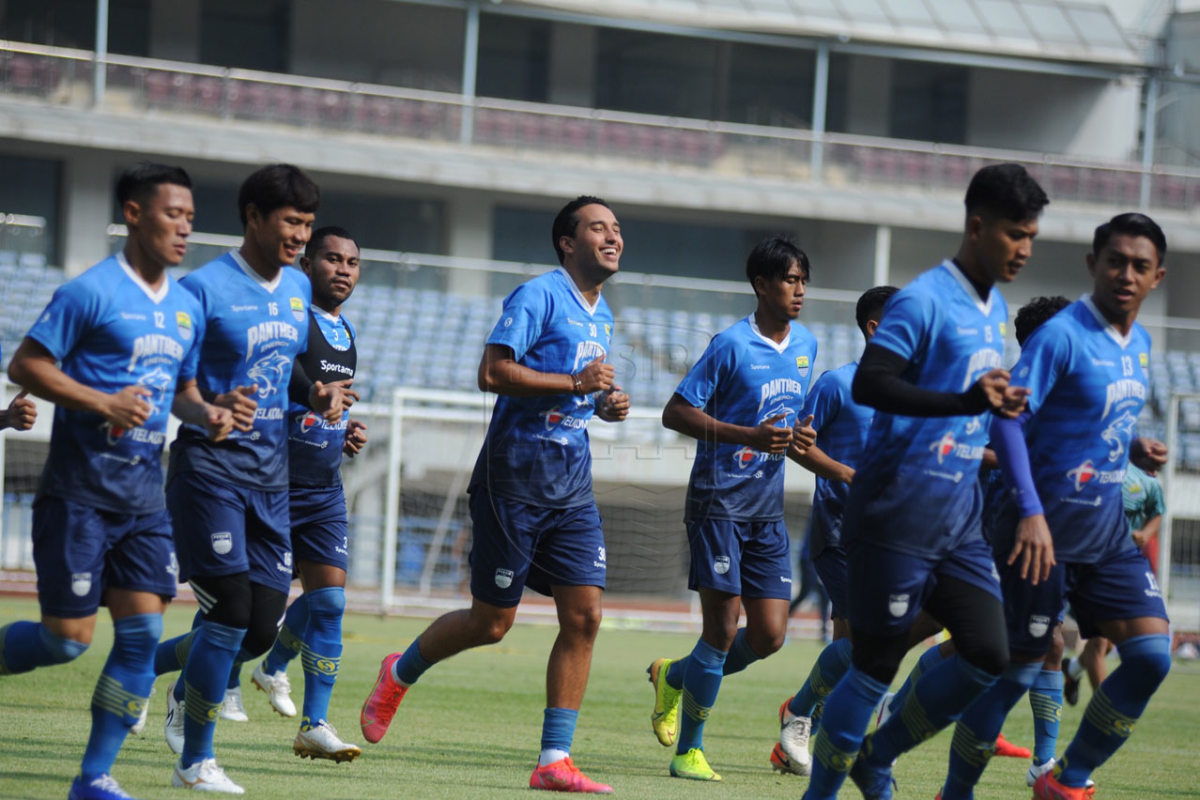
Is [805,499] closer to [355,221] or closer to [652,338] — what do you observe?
[652,338]

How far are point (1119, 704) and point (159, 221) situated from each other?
12.7 feet

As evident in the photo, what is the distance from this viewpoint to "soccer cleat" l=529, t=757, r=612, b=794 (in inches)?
244

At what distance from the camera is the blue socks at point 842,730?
507cm

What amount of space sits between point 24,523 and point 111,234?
428 centimetres

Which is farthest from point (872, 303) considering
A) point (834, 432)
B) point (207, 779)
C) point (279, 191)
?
point (207, 779)

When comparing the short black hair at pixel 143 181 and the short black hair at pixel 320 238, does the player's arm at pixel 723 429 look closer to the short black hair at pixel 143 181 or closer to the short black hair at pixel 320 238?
the short black hair at pixel 320 238

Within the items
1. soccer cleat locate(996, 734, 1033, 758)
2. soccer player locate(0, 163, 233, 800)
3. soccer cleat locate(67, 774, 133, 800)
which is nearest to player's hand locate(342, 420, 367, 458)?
soccer player locate(0, 163, 233, 800)

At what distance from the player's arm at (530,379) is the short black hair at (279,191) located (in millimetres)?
1035

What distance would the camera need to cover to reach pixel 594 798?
20.0 ft

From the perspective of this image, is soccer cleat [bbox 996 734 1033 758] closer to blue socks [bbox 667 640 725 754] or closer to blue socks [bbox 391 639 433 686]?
blue socks [bbox 667 640 725 754]

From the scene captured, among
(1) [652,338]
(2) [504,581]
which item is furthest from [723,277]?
(2) [504,581]

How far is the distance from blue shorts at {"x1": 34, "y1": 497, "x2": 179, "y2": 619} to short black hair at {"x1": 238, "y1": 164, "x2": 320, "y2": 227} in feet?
4.09

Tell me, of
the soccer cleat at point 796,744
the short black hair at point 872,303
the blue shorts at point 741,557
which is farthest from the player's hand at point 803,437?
the soccer cleat at point 796,744

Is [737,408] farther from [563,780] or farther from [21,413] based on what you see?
[21,413]
